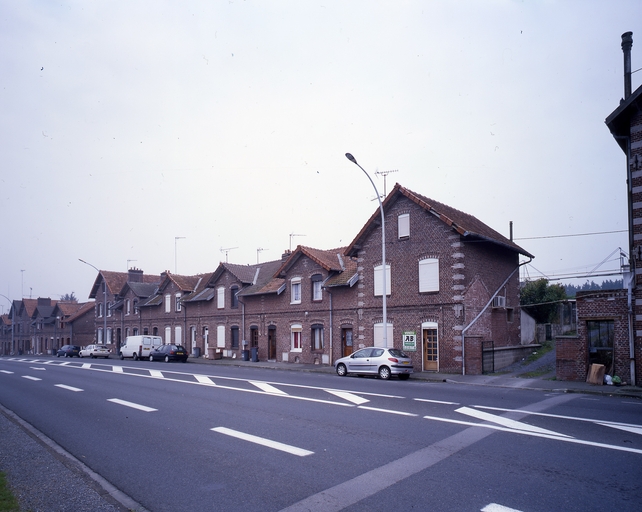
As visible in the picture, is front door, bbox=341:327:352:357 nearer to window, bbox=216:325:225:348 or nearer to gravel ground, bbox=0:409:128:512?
window, bbox=216:325:225:348

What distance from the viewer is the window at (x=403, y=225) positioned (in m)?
26.4

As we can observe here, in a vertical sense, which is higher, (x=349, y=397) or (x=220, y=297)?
(x=220, y=297)

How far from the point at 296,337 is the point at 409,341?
9712 mm

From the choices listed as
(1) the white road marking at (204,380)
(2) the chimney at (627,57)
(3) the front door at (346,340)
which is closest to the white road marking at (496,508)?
(1) the white road marking at (204,380)

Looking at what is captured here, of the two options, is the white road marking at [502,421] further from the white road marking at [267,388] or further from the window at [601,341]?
the window at [601,341]

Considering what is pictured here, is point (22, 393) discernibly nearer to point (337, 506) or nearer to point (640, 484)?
point (337, 506)

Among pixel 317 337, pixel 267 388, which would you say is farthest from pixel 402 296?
pixel 267 388

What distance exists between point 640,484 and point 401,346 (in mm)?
19706

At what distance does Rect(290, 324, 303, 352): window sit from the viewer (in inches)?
1297

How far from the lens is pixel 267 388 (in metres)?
17.2

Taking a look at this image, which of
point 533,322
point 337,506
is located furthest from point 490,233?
point 337,506

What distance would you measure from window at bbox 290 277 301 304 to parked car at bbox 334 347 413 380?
10.7 metres

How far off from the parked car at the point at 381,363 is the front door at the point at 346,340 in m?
6.07

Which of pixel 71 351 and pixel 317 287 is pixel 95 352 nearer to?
pixel 71 351
